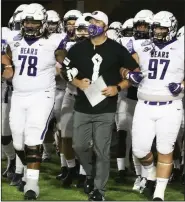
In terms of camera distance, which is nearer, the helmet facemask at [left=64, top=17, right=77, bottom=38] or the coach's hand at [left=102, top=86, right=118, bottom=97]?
the coach's hand at [left=102, top=86, right=118, bottom=97]

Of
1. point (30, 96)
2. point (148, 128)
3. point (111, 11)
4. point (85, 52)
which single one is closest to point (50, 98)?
point (30, 96)

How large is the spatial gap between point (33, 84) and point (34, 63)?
18cm

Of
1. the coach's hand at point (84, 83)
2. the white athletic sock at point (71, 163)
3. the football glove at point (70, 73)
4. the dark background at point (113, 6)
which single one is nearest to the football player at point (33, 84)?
the football glove at point (70, 73)

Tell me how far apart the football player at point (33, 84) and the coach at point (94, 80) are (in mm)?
205

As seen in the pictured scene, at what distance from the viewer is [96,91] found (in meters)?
5.31

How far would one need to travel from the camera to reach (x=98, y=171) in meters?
5.21

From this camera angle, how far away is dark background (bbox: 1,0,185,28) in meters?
7.54

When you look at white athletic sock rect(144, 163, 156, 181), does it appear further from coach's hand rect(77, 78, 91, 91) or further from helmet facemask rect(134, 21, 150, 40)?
helmet facemask rect(134, 21, 150, 40)

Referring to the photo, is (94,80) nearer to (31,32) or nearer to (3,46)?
(31,32)

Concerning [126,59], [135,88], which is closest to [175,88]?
[126,59]

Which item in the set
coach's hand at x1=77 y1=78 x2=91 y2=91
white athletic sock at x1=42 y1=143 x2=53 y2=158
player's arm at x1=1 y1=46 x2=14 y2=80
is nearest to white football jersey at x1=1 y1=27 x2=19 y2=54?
player's arm at x1=1 y1=46 x2=14 y2=80

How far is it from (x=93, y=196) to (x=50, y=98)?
92 centimetres

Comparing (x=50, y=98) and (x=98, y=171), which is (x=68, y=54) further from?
(x=98, y=171)

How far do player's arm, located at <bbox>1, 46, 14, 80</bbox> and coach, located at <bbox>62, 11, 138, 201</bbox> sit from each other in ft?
1.58
